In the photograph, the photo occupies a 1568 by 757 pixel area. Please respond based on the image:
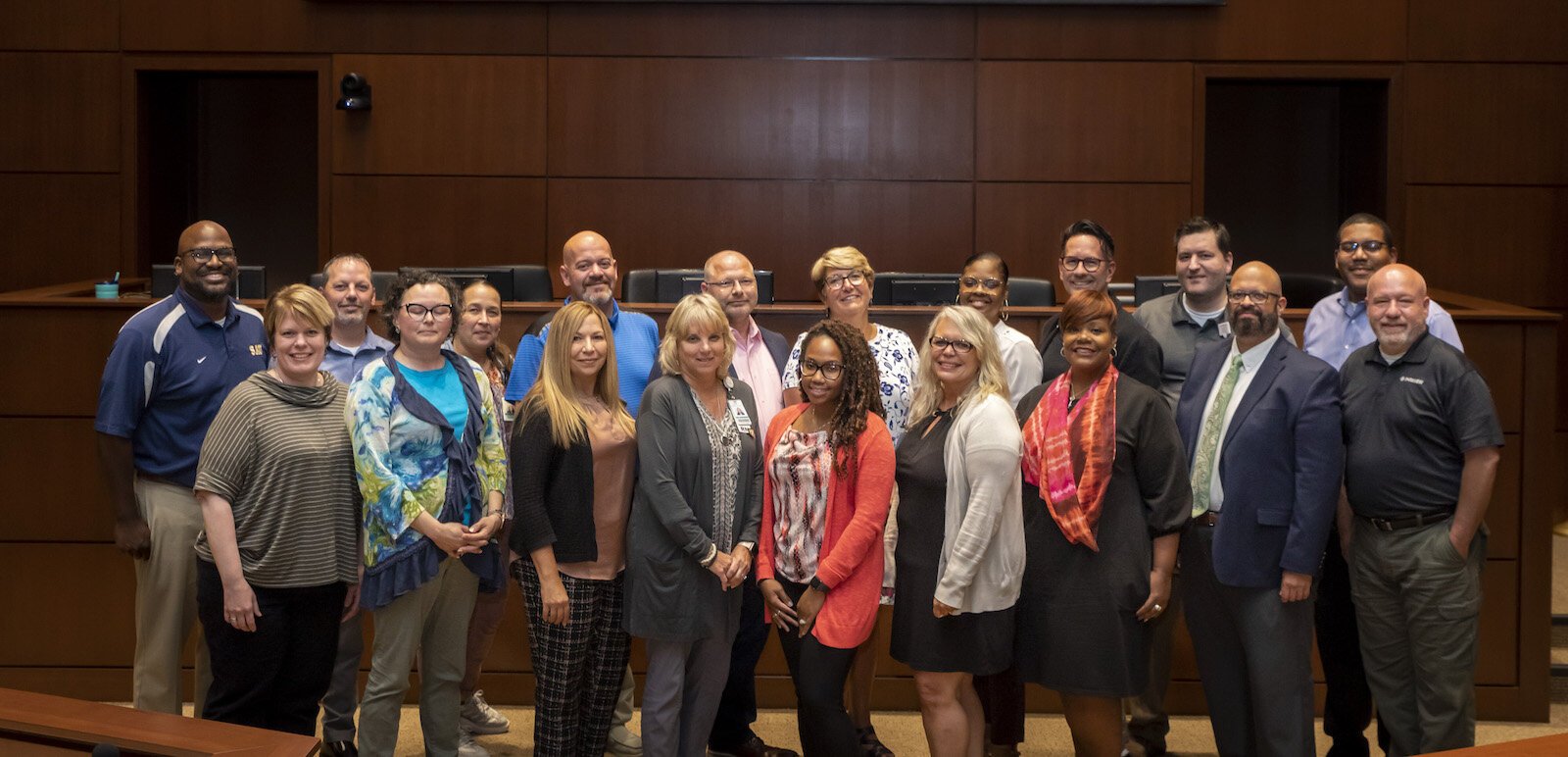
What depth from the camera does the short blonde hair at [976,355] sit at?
3248 mm

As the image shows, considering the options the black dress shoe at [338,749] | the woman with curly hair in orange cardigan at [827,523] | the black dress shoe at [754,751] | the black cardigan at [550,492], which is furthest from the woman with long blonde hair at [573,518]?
the black dress shoe at [338,749]

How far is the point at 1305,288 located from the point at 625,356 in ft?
12.0

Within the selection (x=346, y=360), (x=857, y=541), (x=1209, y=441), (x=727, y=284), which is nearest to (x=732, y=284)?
(x=727, y=284)

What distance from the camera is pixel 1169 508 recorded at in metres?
3.27

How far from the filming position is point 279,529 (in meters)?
3.13

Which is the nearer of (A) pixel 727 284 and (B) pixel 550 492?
(B) pixel 550 492

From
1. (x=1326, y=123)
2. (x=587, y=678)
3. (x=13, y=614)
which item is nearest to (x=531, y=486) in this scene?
(x=587, y=678)

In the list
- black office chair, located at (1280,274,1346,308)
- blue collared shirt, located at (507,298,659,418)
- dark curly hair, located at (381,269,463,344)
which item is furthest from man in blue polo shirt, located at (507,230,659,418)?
black office chair, located at (1280,274,1346,308)

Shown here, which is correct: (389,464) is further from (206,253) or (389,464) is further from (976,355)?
(976,355)

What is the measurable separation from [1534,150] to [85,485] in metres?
6.67

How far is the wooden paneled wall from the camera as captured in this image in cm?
697

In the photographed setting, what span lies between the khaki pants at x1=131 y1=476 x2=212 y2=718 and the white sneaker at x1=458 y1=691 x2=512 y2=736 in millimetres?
842

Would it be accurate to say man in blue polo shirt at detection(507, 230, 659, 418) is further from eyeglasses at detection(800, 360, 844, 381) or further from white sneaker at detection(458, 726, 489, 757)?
white sneaker at detection(458, 726, 489, 757)

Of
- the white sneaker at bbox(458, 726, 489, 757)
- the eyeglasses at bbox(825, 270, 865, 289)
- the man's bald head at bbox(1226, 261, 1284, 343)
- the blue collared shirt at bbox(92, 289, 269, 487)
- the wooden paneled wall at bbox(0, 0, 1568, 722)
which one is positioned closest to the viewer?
the man's bald head at bbox(1226, 261, 1284, 343)
